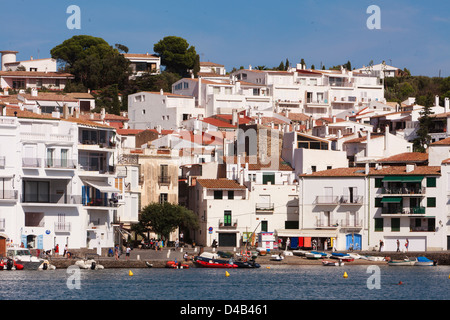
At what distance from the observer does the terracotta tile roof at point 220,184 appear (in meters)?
78.6

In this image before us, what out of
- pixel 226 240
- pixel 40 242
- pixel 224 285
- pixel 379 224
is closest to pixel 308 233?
pixel 379 224

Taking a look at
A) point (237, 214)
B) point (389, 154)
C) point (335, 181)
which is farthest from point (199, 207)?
point (389, 154)

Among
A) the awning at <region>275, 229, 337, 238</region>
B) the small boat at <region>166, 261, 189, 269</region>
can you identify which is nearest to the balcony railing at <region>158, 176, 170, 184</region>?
the awning at <region>275, 229, 337, 238</region>

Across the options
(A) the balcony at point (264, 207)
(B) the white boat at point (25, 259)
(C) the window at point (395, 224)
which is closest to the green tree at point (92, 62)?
(A) the balcony at point (264, 207)

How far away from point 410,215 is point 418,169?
4.19 metres

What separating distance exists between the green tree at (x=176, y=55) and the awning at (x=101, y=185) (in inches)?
3516

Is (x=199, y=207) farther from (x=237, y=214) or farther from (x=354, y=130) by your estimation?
(x=354, y=130)

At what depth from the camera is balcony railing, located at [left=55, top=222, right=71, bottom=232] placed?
66438mm

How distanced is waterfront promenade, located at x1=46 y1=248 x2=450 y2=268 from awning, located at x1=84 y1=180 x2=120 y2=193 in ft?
16.3

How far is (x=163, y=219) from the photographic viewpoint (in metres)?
76.1

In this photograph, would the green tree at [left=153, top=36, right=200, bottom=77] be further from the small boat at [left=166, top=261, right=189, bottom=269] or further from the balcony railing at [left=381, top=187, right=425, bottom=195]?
the small boat at [left=166, top=261, right=189, bottom=269]

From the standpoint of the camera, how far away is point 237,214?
78.9 m

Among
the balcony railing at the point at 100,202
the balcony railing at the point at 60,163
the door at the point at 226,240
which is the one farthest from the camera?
the door at the point at 226,240

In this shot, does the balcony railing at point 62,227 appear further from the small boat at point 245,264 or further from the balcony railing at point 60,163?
the small boat at point 245,264
